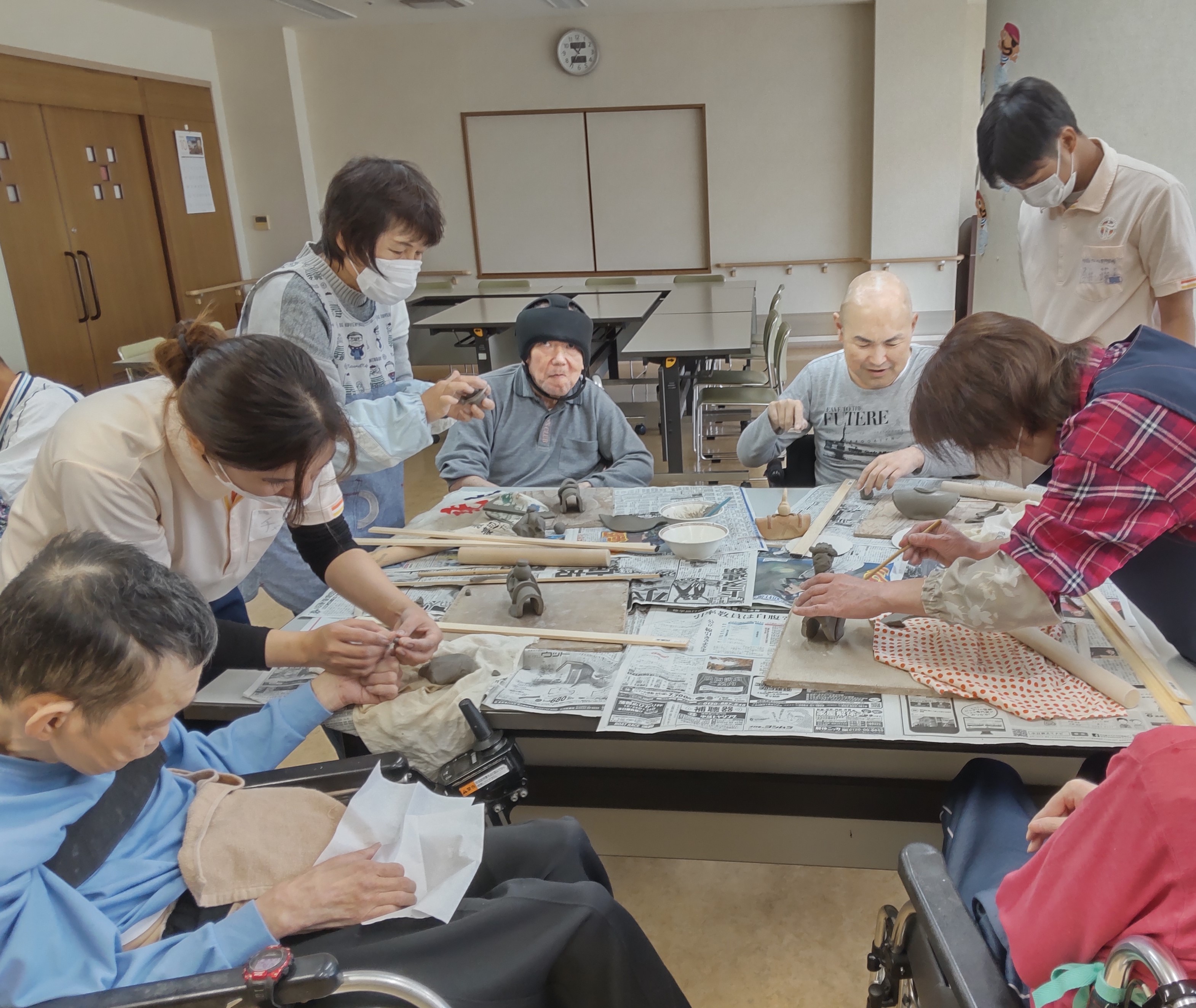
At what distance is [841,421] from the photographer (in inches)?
101

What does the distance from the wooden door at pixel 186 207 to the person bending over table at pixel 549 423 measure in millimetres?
4947

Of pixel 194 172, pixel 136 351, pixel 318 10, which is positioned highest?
pixel 318 10

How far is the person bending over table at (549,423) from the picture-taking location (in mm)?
2715

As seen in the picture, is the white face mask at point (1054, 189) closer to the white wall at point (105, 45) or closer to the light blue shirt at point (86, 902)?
the light blue shirt at point (86, 902)

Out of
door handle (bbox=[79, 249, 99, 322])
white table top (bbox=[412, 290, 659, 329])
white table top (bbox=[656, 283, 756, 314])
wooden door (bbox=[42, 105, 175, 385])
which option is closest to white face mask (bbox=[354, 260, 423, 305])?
white table top (bbox=[412, 290, 659, 329])

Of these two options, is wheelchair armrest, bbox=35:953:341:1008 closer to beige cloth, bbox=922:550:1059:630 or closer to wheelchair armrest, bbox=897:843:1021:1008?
wheelchair armrest, bbox=897:843:1021:1008

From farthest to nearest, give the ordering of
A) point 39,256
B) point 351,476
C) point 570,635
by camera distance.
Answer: point 39,256
point 351,476
point 570,635

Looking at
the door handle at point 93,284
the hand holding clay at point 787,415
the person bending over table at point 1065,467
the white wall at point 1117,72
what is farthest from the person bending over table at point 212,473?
the door handle at point 93,284

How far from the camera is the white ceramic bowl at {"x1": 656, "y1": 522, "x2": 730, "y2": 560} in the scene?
1891 mm

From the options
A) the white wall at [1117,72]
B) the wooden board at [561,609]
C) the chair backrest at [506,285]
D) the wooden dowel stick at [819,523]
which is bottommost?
the wooden board at [561,609]

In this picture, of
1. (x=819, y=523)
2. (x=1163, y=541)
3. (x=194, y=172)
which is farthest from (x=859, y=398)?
(x=194, y=172)

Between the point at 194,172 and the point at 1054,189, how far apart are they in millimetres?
7073

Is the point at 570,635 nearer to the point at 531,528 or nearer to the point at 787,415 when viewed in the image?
the point at 531,528

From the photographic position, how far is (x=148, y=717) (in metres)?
1.05
